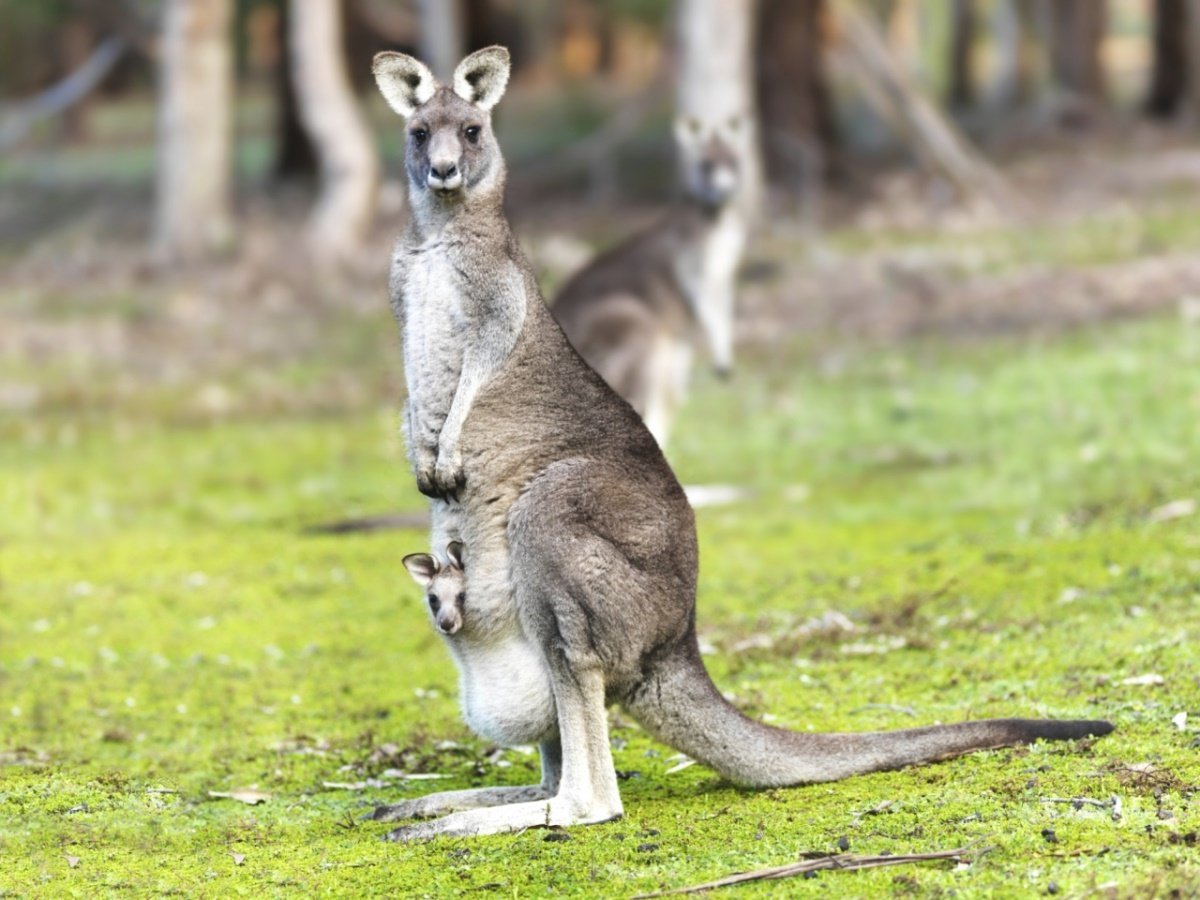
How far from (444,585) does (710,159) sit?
272 inches

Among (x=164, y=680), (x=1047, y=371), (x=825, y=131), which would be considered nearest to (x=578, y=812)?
(x=164, y=680)

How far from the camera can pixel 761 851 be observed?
13.5 ft

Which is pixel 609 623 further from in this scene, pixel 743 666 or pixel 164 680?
pixel 164 680

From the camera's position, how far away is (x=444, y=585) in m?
4.68

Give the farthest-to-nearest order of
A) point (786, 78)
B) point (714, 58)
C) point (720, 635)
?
point (786, 78)
point (714, 58)
point (720, 635)

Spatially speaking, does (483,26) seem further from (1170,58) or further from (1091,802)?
(1091,802)

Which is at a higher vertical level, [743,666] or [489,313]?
[489,313]

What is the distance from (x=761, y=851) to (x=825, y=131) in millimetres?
17825

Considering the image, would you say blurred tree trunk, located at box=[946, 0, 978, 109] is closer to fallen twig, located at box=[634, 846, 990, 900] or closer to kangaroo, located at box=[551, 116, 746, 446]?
kangaroo, located at box=[551, 116, 746, 446]

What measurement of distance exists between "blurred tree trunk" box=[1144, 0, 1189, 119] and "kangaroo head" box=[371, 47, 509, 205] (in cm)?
2133

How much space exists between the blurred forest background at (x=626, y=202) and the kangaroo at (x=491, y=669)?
26.1 ft

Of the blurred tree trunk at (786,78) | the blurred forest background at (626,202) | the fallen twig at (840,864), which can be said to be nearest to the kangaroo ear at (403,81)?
the fallen twig at (840,864)

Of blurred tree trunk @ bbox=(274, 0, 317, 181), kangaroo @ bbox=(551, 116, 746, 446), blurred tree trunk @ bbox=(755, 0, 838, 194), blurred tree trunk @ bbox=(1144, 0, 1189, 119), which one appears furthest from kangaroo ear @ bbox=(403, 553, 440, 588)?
blurred tree trunk @ bbox=(1144, 0, 1189, 119)

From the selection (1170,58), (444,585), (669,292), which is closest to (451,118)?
(444,585)
